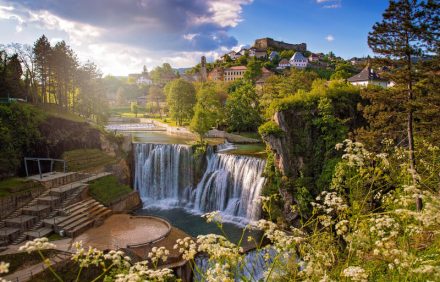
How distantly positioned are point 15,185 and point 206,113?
19.2 meters

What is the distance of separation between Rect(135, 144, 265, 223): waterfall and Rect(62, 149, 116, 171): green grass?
3.38 m

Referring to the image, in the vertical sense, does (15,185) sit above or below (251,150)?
below

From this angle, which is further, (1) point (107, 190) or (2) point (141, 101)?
(2) point (141, 101)

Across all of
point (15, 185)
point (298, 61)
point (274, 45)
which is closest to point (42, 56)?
point (15, 185)

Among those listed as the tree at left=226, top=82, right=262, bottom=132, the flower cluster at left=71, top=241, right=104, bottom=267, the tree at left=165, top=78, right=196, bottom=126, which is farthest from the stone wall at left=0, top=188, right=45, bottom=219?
the tree at left=165, top=78, right=196, bottom=126

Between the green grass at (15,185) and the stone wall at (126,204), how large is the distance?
186 inches

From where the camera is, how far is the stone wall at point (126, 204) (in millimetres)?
22233

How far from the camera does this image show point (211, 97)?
139 ft

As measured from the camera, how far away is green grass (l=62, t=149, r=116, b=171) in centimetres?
2500

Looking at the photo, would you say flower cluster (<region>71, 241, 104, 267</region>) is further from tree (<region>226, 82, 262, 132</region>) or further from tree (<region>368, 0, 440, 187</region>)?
tree (<region>226, 82, 262, 132</region>)

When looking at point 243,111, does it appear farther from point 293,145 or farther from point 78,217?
point 78,217

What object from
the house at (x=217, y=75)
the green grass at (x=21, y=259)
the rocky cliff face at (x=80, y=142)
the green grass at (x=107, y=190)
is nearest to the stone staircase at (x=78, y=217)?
the green grass at (x=107, y=190)

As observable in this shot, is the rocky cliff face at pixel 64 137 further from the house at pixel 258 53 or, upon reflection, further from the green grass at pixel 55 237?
the house at pixel 258 53

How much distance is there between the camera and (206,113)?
1361 inches
